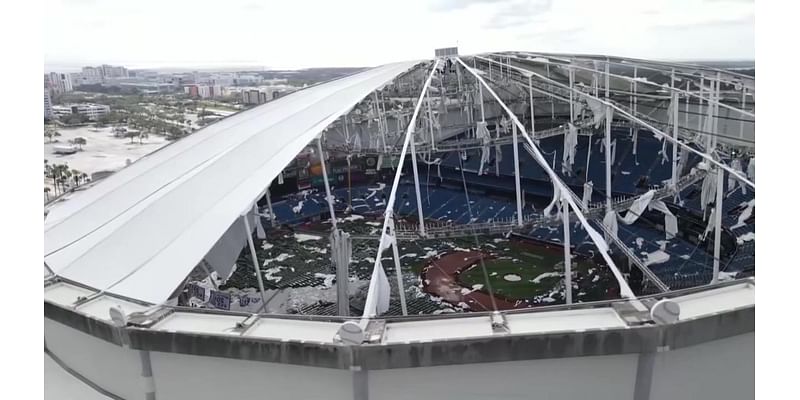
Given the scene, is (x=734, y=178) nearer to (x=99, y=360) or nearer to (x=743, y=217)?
(x=743, y=217)

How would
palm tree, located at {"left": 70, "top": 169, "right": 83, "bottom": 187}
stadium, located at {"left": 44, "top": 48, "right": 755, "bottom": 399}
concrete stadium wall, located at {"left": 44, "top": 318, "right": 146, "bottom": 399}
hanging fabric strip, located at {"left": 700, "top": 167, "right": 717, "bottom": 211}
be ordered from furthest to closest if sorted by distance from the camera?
palm tree, located at {"left": 70, "top": 169, "right": 83, "bottom": 187} → hanging fabric strip, located at {"left": 700, "top": 167, "right": 717, "bottom": 211} → concrete stadium wall, located at {"left": 44, "top": 318, "right": 146, "bottom": 399} → stadium, located at {"left": 44, "top": 48, "right": 755, "bottom": 399}

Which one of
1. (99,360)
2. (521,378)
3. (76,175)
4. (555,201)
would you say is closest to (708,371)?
(521,378)

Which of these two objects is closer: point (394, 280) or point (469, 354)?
point (469, 354)

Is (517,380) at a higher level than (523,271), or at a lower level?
higher

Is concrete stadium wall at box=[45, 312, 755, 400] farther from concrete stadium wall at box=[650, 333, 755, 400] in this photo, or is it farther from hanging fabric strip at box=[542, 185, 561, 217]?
hanging fabric strip at box=[542, 185, 561, 217]

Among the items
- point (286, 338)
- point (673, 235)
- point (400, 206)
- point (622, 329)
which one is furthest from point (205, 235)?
point (400, 206)

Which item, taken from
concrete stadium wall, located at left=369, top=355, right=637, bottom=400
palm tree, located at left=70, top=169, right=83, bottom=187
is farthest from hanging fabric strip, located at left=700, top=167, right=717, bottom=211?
palm tree, located at left=70, top=169, right=83, bottom=187

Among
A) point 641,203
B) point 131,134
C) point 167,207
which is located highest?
point 131,134
